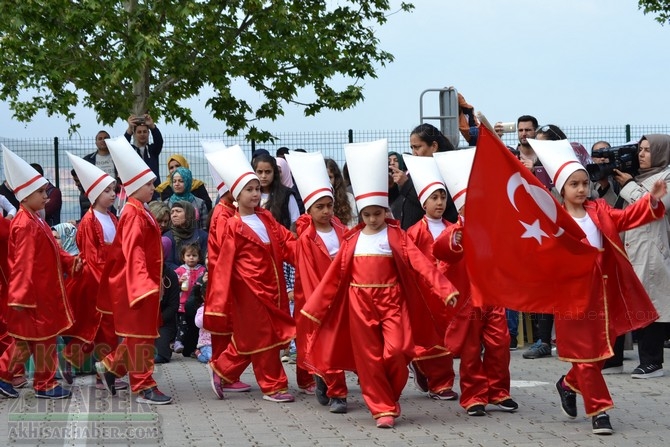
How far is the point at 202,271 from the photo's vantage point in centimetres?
1254

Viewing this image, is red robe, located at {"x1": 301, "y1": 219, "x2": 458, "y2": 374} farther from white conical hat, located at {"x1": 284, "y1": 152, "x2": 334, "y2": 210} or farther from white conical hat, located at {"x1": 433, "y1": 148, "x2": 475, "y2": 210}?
white conical hat, located at {"x1": 284, "y1": 152, "x2": 334, "y2": 210}

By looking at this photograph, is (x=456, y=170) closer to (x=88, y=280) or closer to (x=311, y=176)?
(x=311, y=176)

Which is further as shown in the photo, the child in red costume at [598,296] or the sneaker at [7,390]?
the sneaker at [7,390]

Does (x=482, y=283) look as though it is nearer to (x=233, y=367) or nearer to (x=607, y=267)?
(x=607, y=267)

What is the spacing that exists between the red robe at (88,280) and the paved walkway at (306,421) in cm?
55

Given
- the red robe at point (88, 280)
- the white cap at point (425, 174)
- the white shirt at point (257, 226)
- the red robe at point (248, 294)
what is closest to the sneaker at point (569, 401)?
the white cap at point (425, 174)

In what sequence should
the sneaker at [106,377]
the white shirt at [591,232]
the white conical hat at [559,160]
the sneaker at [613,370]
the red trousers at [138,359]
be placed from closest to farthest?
the white shirt at [591,232] → the white conical hat at [559,160] → the red trousers at [138,359] → the sneaker at [106,377] → the sneaker at [613,370]

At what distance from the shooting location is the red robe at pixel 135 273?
9148 mm

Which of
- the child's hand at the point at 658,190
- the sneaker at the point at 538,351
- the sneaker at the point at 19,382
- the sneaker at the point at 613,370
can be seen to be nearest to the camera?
the child's hand at the point at 658,190

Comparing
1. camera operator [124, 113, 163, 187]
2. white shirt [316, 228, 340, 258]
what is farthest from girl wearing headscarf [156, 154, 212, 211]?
white shirt [316, 228, 340, 258]

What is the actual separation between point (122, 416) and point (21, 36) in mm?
12743

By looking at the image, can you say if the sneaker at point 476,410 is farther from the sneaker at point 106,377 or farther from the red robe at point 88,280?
the red robe at point 88,280

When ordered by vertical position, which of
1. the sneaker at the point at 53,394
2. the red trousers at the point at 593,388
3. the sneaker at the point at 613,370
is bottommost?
the sneaker at the point at 613,370

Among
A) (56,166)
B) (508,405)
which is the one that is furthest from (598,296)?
(56,166)
